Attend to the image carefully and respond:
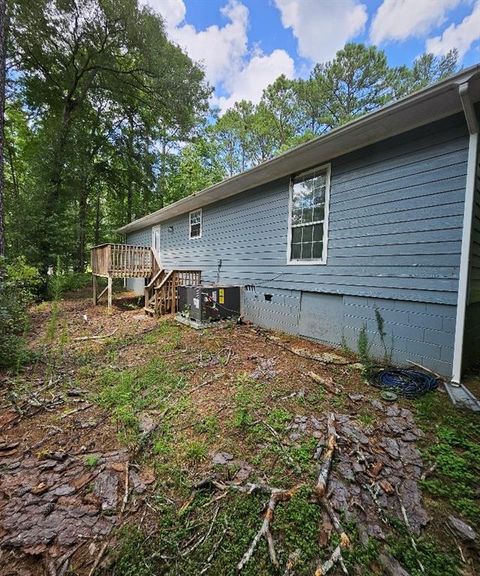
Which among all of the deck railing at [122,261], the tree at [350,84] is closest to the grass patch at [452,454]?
the deck railing at [122,261]

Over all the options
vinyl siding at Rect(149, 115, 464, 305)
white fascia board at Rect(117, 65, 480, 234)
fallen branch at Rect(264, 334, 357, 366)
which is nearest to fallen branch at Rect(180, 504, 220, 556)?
fallen branch at Rect(264, 334, 357, 366)

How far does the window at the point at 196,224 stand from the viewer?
8.81 metres

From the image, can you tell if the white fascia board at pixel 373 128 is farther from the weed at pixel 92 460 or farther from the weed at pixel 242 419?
the weed at pixel 92 460

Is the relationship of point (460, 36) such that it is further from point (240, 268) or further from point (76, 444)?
point (76, 444)

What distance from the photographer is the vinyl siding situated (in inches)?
131

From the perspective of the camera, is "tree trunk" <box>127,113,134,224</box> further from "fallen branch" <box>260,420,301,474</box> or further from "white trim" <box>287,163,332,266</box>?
"fallen branch" <box>260,420,301,474</box>

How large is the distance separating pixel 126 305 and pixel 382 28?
16.5m

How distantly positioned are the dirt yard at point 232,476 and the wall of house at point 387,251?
3.40 ft

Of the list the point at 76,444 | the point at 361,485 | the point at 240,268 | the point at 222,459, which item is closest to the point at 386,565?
the point at 361,485

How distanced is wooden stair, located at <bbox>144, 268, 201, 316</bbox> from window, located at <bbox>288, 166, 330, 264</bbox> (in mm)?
3238

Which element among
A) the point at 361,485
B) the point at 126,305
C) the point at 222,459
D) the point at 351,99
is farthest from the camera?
the point at 351,99

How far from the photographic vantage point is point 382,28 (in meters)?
12.0

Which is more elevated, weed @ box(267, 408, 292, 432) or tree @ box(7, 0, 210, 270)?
tree @ box(7, 0, 210, 270)

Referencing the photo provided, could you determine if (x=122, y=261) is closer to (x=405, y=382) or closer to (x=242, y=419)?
(x=242, y=419)
